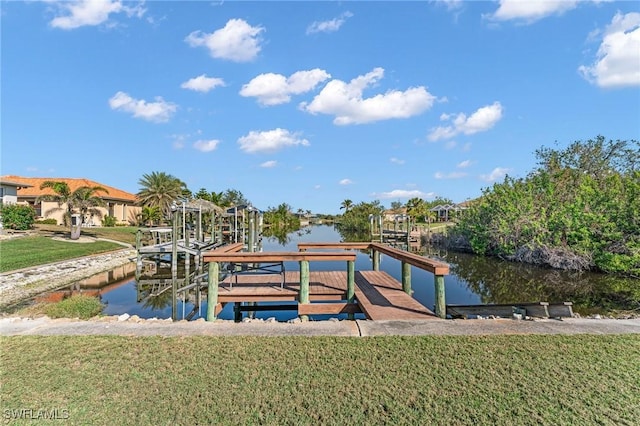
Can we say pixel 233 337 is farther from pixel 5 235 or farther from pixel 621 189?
pixel 5 235

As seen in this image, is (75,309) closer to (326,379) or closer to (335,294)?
(335,294)

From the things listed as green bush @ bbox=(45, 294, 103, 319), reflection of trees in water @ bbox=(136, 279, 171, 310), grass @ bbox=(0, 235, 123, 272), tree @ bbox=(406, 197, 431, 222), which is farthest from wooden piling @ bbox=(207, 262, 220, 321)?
tree @ bbox=(406, 197, 431, 222)

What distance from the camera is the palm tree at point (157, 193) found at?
36.2m

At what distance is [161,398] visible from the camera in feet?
9.18

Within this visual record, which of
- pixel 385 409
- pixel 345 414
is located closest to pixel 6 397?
pixel 345 414

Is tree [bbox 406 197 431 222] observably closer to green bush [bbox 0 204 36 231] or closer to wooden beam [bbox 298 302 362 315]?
green bush [bbox 0 204 36 231]

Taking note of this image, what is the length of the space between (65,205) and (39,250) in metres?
17.4

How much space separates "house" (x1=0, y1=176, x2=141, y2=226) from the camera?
3039 centimetres

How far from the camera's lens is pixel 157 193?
36281mm

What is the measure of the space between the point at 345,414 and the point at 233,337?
1951mm

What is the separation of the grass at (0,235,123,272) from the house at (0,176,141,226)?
370 inches

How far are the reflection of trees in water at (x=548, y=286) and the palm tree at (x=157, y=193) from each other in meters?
29.6

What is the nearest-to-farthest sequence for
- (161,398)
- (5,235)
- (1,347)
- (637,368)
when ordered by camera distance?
(161,398) → (637,368) → (1,347) → (5,235)

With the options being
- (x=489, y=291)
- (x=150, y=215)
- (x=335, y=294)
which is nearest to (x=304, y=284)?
(x=335, y=294)
